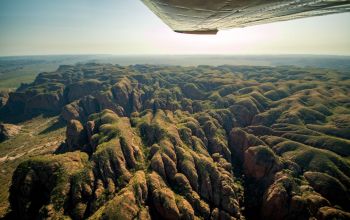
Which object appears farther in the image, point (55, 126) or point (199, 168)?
point (55, 126)

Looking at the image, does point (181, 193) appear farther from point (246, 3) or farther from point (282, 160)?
point (246, 3)

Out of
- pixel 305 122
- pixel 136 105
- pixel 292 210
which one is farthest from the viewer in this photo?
pixel 136 105

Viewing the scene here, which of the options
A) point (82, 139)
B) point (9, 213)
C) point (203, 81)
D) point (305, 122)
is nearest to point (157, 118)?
point (82, 139)

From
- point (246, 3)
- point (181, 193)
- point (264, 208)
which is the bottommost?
point (264, 208)

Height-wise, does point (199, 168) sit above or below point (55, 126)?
above

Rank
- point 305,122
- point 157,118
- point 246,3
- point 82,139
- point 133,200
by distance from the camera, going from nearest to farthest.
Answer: point 246,3
point 133,200
point 82,139
point 157,118
point 305,122

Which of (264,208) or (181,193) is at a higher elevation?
(181,193)

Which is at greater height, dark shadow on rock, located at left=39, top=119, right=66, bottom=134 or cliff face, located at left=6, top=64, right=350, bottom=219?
cliff face, located at left=6, top=64, right=350, bottom=219

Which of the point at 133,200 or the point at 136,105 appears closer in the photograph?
the point at 133,200

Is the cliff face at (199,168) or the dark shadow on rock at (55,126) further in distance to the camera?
the dark shadow on rock at (55,126)

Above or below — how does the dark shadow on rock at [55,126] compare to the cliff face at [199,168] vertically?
below

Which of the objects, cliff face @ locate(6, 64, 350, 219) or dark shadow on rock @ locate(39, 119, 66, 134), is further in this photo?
dark shadow on rock @ locate(39, 119, 66, 134)
